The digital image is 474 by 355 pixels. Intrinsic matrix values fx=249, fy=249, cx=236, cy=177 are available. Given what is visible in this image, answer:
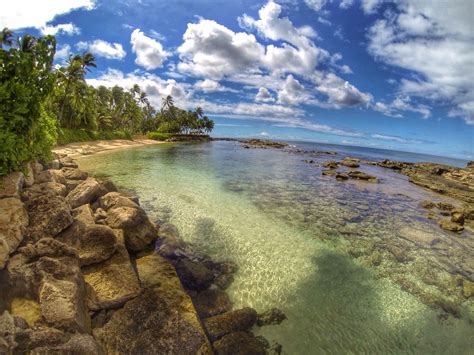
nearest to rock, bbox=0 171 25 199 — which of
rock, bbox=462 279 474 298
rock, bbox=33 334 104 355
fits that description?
rock, bbox=33 334 104 355

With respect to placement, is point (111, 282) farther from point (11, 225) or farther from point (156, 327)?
point (11, 225)

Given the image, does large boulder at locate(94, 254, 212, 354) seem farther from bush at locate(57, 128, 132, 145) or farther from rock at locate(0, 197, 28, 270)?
A: bush at locate(57, 128, 132, 145)

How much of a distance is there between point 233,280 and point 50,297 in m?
6.45

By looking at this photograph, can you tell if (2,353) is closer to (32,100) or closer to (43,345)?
(43,345)

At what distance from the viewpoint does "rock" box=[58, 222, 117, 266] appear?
8.98m

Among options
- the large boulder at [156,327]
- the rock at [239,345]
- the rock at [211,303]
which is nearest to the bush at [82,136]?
the rock at [211,303]

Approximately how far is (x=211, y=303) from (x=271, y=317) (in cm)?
219

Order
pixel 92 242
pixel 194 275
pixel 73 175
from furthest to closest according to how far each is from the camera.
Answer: pixel 73 175 → pixel 194 275 → pixel 92 242

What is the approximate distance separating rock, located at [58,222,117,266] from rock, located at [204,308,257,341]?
4.46 meters

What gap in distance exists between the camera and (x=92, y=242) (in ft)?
30.4

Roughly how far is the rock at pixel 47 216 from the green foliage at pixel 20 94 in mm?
1672

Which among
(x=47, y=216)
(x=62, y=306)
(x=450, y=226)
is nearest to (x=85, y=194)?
(x=47, y=216)

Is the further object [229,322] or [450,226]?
[450,226]

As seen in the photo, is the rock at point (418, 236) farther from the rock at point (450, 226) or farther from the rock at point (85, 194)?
the rock at point (85, 194)
